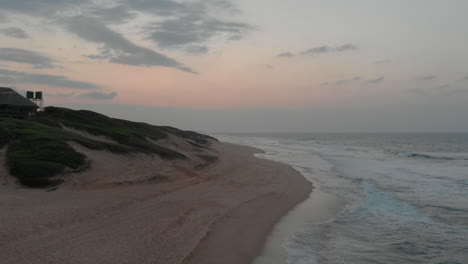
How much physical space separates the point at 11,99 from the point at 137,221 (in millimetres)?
34874

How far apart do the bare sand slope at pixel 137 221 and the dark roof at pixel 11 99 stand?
23.9 metres

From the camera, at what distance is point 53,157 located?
63.4 feet

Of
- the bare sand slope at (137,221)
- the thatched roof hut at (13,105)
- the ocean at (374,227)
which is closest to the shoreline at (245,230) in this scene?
the bare sand slope at (137,221)

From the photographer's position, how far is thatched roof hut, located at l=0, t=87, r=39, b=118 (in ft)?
122

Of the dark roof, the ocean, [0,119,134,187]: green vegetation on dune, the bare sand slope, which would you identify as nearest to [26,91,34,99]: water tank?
the dark roof

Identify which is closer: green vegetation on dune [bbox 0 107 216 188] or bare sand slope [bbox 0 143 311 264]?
bare sand slope [bbox 0 143 311 264]

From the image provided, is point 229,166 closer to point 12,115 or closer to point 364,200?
point 364,200

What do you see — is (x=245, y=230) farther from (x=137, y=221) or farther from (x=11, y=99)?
(x=11, y=99)

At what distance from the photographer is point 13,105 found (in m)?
37.6

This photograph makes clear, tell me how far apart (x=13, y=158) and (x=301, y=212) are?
1664cm

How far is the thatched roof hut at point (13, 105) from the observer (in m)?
37.0

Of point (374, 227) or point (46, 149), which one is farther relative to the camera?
point (46, 149)

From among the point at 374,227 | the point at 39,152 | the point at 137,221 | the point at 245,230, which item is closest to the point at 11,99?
the point at 39,152

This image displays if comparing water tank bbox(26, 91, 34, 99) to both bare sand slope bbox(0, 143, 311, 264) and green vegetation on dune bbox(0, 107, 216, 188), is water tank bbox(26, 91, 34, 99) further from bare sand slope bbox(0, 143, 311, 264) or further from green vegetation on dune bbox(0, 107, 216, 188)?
bare sand slope bbox(0, 143, 311, 264)
